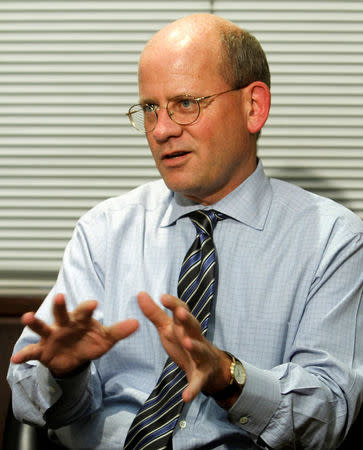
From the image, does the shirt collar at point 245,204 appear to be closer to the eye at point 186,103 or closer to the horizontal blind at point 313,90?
the eye at point 186,103

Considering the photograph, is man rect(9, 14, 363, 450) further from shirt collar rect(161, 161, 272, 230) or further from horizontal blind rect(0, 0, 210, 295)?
horizontal blind rect(0, 0, 210, 295)

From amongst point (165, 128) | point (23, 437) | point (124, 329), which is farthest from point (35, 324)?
point (165, 128)

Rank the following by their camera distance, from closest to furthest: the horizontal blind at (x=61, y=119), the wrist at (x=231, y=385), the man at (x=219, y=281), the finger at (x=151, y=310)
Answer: the finger at (x=151, y=310), the wrist at (x=231, y=385), the man at (x=219, y=281), the horizontal blind at (x=61, y=119)

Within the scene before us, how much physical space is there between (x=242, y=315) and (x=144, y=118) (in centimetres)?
68

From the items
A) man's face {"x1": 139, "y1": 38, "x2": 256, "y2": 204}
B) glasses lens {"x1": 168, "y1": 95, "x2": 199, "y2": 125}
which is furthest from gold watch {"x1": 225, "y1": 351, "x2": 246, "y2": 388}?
glasses lens {"x1": 168, "y1": 95, "x2": 199, "y2": 125}

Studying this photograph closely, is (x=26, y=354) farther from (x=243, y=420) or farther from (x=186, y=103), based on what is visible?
(x=186, y=103)

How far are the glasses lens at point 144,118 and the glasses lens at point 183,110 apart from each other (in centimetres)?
7

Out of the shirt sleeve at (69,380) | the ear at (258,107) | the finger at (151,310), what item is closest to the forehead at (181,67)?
the ear at (258,107)

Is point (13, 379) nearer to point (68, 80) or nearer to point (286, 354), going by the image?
point (286, 354)

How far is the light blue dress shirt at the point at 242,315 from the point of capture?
178cm

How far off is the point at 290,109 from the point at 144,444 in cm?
139

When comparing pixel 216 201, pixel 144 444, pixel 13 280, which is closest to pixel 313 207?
pixel 216 201

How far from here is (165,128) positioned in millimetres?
1972

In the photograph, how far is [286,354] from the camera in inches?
77.7
